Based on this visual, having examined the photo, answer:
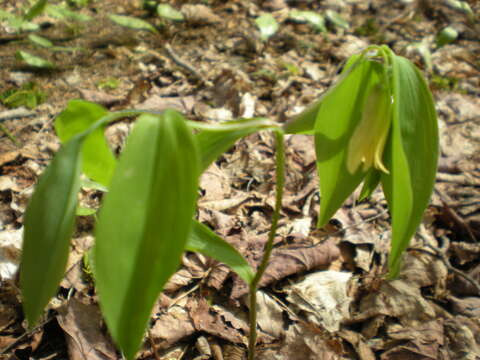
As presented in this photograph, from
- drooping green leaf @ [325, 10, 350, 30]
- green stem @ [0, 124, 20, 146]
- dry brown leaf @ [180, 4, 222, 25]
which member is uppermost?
drooping green leaf @ [325, 10, 350, 30]

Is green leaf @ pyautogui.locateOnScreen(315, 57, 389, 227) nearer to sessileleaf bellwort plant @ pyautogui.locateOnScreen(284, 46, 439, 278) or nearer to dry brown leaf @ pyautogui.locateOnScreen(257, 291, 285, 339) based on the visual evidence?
sessileleaf bellwort plant @ pyautogui.locateOnScreen(284, 46, 439, 278)

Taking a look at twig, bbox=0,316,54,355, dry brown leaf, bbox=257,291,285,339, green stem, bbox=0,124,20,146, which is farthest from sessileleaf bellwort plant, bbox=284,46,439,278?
green stem, bbox=0,124,20,146

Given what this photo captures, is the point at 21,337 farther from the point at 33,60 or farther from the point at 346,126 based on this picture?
the point at 33,60

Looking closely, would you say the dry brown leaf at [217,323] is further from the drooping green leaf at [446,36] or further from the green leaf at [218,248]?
the drooping green leaf at [446,36]

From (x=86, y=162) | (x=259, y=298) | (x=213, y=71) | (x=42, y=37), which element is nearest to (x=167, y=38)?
(x=213, y=71)

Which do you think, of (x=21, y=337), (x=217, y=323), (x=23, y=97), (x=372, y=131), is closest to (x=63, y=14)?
(x=23, y=97)

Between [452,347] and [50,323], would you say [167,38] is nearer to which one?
[50,323]
